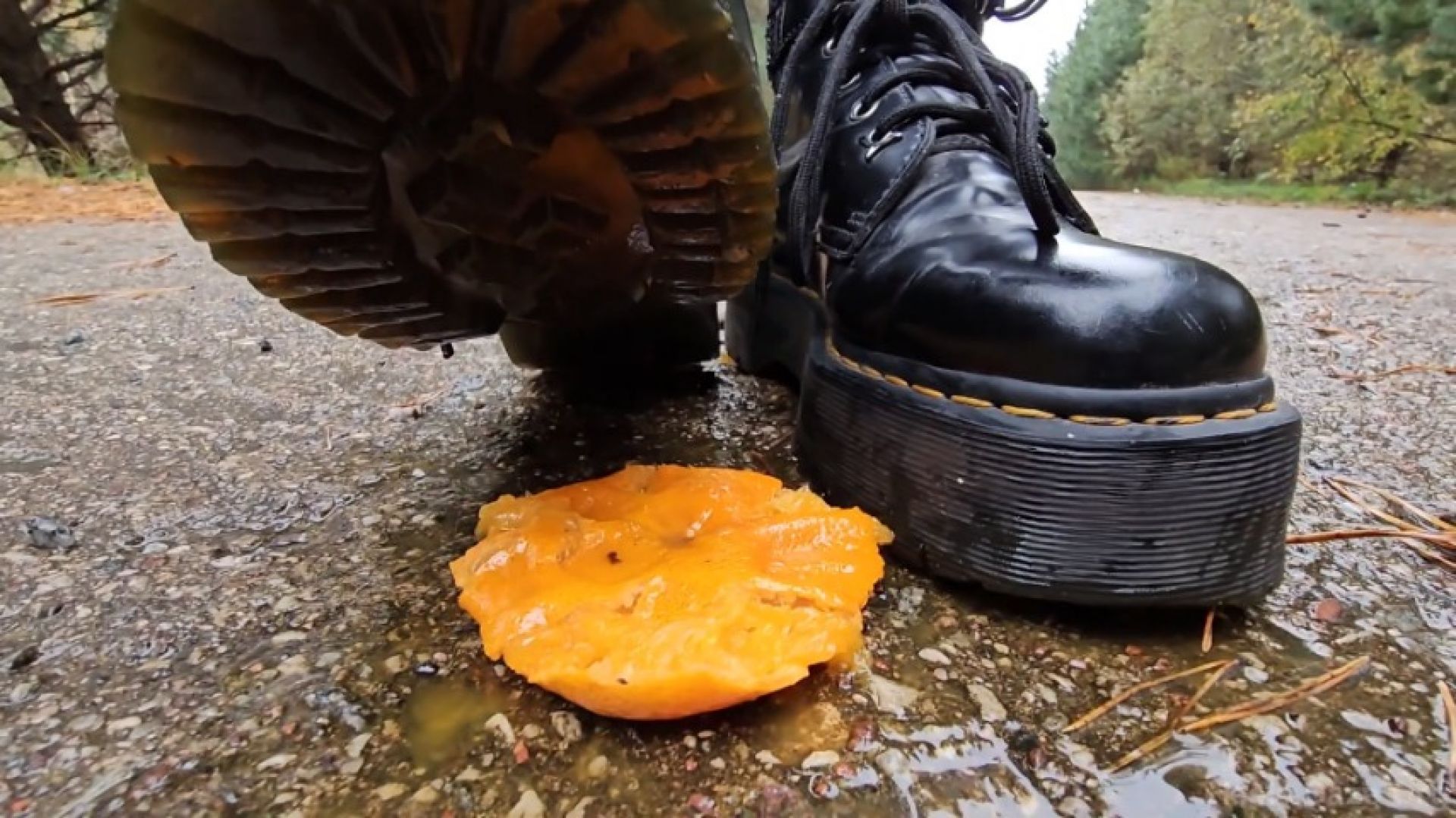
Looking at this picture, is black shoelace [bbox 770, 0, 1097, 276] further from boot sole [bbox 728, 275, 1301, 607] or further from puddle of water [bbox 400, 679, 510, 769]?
puddle of water [bbox 400, 679, 510, 769]

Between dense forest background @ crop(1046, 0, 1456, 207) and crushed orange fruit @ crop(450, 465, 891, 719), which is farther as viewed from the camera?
dense forest background @ crop(1046, 0, 1456, 207)

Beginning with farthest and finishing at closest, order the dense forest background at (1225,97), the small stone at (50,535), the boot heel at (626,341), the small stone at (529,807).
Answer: the dense forest background at (1225,97)
the boot heel at (626,341)
the small stone at (50,535)
the small stone at (529,807)

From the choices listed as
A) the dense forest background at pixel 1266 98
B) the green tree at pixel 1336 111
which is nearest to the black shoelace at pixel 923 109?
the dense forest background at pixel 1266 98

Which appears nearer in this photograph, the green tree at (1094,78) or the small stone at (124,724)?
the small stone at (124,724)

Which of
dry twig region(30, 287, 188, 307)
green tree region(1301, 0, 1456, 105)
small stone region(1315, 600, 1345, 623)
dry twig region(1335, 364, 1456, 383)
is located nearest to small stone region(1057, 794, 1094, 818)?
small stone region(1315, 600, 1345, 623)

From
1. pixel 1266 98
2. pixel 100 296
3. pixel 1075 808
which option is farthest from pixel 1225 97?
pixel 1075 808

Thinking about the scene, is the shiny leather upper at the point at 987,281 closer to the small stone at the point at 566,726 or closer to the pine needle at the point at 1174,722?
the pine needle at the point at 1174,722
